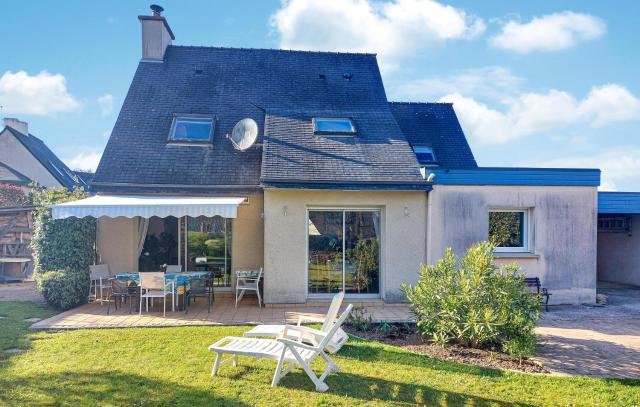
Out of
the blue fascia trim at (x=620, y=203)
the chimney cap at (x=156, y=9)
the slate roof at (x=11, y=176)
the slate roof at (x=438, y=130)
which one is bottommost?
the blue fascia trim at (x=620, y=203)

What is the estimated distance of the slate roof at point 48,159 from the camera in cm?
3312

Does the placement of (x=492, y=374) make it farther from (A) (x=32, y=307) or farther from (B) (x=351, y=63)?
(B) (x=351, y=63)

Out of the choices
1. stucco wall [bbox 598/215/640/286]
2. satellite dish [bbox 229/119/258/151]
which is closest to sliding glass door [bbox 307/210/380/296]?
satellite dish [bbox 229/119/258/151]

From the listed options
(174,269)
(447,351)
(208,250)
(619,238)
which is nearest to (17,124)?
(208,250)

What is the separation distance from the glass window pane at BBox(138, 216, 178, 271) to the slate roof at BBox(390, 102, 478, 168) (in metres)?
15.1

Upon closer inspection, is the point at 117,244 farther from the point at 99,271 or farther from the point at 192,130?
the point at 192,130

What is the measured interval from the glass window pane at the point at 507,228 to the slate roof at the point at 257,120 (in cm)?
389

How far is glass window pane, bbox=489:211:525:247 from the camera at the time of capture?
16413 mm

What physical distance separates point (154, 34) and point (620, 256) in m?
30.5

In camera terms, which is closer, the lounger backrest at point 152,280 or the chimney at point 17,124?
the lounger backrest at point 152,280

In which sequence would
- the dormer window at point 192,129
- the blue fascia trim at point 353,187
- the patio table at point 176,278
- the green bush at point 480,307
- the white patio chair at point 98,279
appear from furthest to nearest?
1. the dormer window at point 192,129
2. the white patio chair at point 98,279
3. the blue fascia trim at point 353,187
4. the patio table at point 176,278
5. the green bush at point 480,307

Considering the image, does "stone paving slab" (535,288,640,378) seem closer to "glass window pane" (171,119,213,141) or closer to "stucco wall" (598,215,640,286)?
A: "stucco wall" (598,215,640,286)

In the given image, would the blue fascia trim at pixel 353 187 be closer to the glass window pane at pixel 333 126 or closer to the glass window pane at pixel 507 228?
the glass window pane at pixel 507 228

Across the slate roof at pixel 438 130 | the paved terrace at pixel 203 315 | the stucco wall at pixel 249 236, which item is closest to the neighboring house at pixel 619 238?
the slate roof at pixel 438 130
